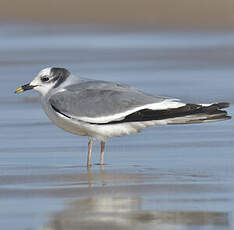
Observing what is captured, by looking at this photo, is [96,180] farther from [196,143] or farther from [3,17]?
A: [3,17]

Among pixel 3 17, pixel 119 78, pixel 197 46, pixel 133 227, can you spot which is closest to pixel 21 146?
pixel 133 227

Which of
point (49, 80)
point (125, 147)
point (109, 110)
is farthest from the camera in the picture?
point (125, 147)

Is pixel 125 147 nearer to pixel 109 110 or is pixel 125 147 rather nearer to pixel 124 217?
pixel 109 110

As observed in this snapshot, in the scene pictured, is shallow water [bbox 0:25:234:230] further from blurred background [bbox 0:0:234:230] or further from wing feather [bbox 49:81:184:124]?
wing feather [bbox 49:81:184:124]

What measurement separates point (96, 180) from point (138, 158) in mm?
1004

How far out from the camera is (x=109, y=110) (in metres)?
8.25

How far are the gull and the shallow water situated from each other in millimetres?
317

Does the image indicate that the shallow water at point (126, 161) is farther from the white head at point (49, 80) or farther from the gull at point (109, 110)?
the white head at point (49, 80)

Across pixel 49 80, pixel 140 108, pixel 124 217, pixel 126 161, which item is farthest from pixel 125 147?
pixel 124 217

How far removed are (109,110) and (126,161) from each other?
1.64ft

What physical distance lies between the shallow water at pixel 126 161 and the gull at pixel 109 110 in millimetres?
317

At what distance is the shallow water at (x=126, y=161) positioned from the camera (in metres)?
6.10

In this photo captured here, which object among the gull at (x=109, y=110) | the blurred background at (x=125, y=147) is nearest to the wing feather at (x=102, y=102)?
the gull at (x=109, y=110)

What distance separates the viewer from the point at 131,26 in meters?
20.7
